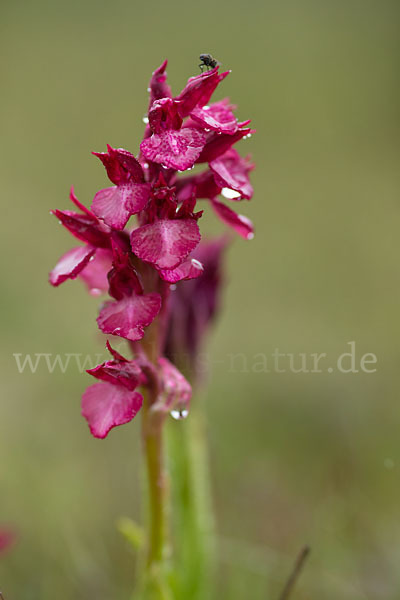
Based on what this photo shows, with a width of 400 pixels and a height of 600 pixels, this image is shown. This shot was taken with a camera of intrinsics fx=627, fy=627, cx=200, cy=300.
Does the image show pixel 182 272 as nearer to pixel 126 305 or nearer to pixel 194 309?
pixel 126 305

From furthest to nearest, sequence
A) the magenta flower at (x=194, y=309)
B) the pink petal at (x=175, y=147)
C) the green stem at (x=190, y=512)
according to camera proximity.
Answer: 1. the magenta flower at (x=194, y=309)
2. the green stem at (x=190, y=512)
3. the pink petal at (x=175, y=147)

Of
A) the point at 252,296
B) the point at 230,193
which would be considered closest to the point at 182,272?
the point at 230,193

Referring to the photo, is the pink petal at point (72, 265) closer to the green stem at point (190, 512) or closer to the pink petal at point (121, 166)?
the pink petal at point (121, 166)

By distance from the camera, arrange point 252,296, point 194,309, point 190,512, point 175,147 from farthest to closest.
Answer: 1. point 252,296
2. point 194,309
3. point 190,512
4. point 175,147

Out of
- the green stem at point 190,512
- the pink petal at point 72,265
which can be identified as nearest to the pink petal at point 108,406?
the pink petal at point 72,265

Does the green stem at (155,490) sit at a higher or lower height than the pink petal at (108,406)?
lower

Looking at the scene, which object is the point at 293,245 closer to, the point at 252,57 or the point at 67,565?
the point at 252,57

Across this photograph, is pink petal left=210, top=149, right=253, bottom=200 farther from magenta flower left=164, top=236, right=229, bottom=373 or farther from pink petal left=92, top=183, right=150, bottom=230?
magenta flower left=164, top=236, right=229, bottom=373

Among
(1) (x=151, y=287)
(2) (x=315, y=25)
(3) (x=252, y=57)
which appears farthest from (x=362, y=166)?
(1) (x=151, y=287)
